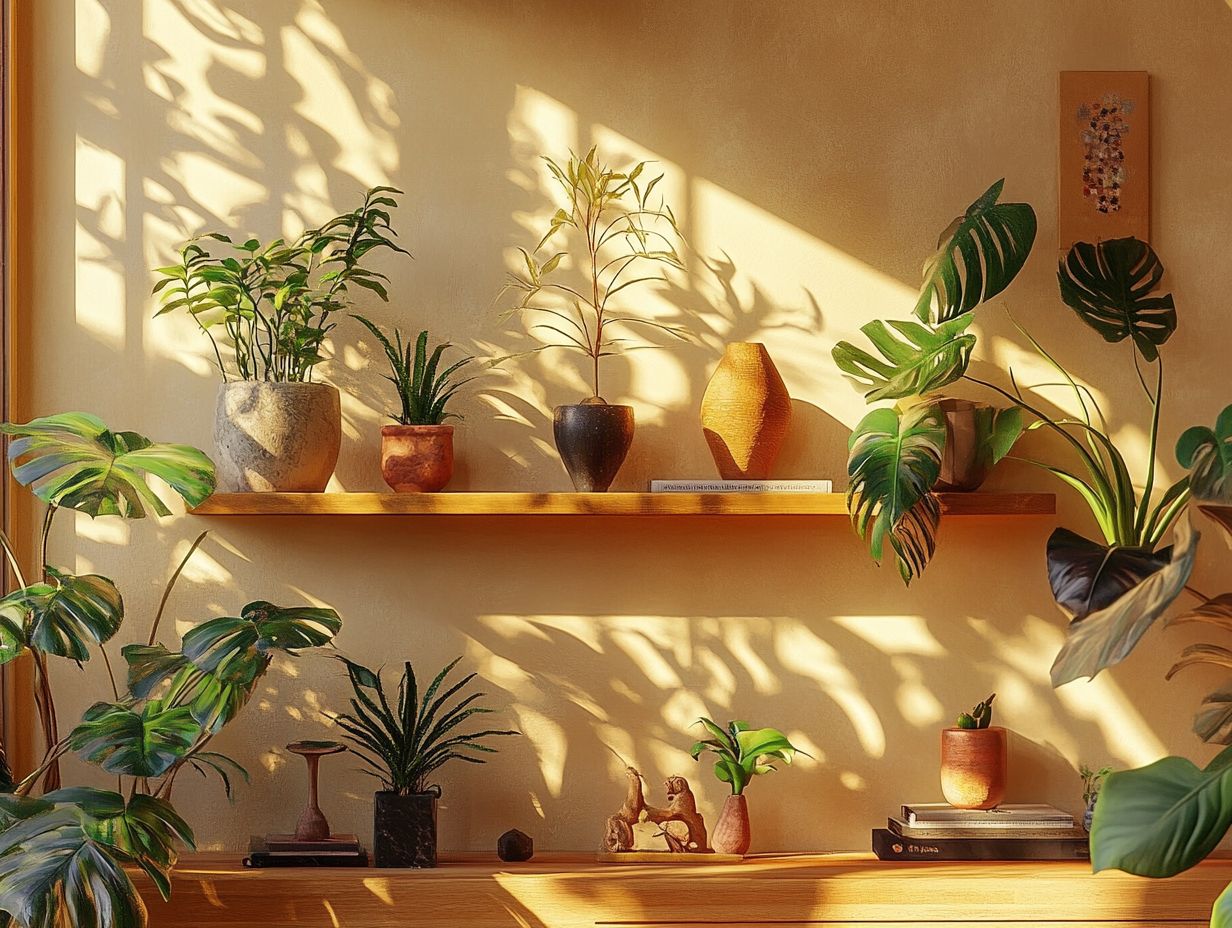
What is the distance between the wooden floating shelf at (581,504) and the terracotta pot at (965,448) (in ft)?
0.21

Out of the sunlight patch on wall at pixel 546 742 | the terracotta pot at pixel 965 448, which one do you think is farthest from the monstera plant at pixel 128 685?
the terracotta pot at pixel 965 448

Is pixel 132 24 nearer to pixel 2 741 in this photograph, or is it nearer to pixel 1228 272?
pixel 2 741

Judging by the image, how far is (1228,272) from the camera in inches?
117

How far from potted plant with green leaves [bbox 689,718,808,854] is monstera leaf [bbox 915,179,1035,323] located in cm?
99

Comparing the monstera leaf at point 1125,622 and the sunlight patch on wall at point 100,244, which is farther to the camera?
the sunlight patch on wall at point 100,244

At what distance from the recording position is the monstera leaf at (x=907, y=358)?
2.71 m

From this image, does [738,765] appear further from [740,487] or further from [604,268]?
[604,268]

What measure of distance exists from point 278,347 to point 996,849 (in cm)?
191

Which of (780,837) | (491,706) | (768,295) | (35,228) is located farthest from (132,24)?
(780,837)

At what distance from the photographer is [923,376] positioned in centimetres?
272

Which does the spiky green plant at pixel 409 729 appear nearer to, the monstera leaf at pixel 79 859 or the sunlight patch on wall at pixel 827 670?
the monstera leaf at pixel 79 859

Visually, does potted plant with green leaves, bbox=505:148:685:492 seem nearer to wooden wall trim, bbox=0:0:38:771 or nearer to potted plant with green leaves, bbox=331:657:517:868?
potted plant with green leaves, bbox=331:657:517:868

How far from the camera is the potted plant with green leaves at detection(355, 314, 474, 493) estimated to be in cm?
276

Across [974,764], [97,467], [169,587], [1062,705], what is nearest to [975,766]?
[974,764]
